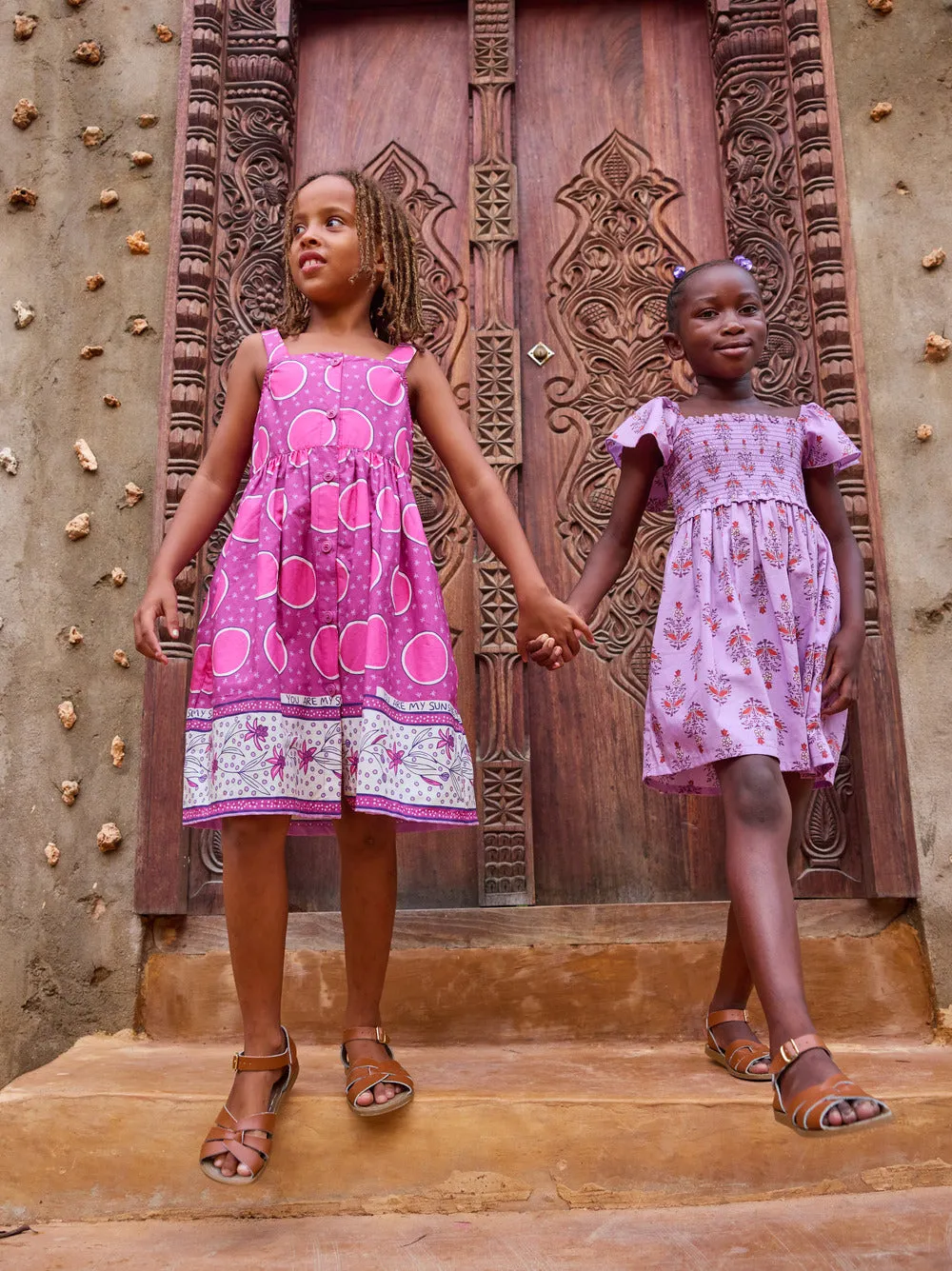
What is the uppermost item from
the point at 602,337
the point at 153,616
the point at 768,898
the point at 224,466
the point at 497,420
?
the point at 602,337

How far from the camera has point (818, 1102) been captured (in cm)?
160

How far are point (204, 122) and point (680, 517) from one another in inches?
80.8

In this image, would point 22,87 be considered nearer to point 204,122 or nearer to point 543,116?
point 204,122

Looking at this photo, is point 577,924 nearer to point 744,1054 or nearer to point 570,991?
point 570,991

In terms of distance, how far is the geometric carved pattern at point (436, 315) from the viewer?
10.8ft

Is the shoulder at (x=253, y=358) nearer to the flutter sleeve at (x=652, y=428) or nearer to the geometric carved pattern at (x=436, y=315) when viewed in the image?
the flutter sleeve at (x=652, y=428)

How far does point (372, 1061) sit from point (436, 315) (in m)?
2.26

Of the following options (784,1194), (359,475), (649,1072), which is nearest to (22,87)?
(359,475)

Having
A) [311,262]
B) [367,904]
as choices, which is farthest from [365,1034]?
[311,262]

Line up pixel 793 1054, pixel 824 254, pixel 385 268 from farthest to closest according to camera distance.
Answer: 1. pixel 824 254
2. pixel 385 268
3. pixel 793 1054

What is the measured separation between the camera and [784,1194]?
75.3 inches

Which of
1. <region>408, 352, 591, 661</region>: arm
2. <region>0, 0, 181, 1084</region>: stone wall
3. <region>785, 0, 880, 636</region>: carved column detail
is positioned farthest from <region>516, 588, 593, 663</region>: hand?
<region>0, 0, 181, 1084</region>: stone wall

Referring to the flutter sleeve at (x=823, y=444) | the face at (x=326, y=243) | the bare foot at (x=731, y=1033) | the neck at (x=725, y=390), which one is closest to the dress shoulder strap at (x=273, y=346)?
the face at (x=326, y=243)

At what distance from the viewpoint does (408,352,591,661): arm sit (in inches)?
84.1
